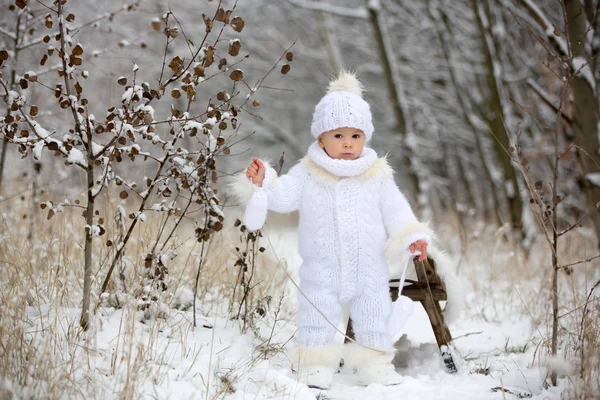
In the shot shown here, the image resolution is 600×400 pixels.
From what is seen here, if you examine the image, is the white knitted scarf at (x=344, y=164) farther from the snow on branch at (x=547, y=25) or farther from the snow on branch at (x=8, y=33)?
the snow on branch at (x=8, y=33)

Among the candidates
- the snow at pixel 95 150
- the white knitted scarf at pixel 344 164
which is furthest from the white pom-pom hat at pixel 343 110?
the snow at pixel 95 150

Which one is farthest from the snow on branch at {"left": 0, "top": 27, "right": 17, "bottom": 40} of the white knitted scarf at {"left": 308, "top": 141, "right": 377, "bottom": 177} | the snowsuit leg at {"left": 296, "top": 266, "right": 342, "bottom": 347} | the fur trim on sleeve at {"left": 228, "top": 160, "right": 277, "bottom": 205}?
the snowsuit leg at {"left": 296, "top": 266, "right": 342, "bottom": 347}

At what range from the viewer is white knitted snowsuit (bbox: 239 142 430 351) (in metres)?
2.77

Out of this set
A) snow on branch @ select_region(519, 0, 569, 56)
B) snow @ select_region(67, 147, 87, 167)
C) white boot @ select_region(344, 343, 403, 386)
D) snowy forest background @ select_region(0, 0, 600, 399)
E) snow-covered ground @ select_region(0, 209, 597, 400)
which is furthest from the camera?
snow on branch @ select_region(519, 0, 569, 56)

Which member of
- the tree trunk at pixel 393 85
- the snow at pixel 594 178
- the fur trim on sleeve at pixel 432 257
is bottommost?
the fur trim on sleeve at pixel 432 257

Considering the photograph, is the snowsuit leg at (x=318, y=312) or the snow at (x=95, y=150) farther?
the snowsuit leg at (x=318, y=312)

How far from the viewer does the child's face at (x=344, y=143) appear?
9.43ft

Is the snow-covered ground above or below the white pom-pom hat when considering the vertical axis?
below

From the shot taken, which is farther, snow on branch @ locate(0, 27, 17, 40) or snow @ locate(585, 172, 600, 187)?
snow @ locate(585, 172, 600, 187)

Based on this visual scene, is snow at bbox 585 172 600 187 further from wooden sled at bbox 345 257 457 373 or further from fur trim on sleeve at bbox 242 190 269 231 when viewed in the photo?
fur trim on sleeve at bbox 242 190 269 231

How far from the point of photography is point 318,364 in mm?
2674

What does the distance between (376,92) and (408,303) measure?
10.8 meters

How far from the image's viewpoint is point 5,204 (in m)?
5.04

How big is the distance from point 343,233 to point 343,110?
65 cm
